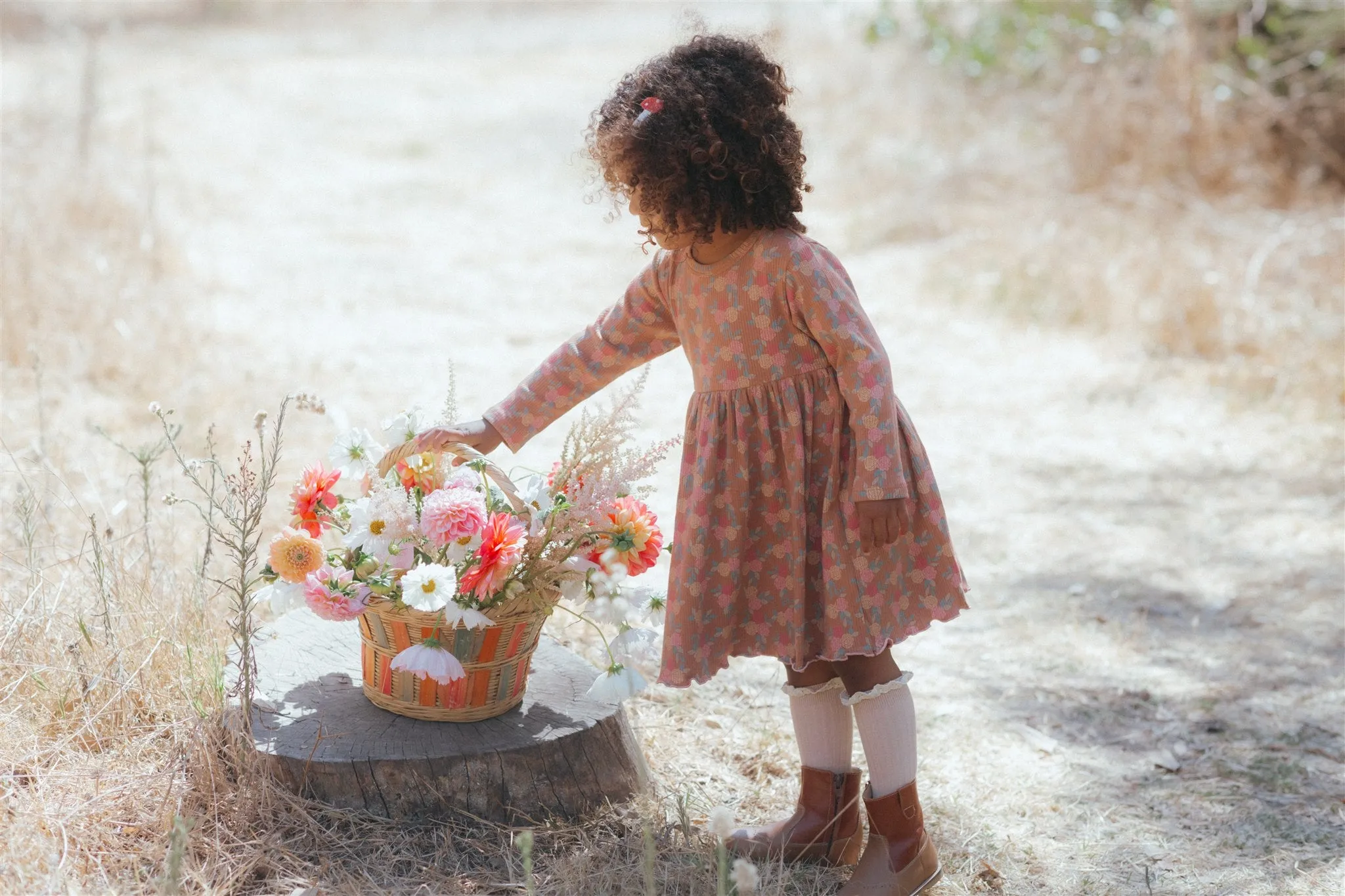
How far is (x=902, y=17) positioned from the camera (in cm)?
981

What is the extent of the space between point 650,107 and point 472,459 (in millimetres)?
675

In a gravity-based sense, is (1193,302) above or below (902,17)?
below

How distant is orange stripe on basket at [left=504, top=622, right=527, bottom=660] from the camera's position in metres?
2.23

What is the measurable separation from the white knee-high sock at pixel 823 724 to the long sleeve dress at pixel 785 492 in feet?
0.58

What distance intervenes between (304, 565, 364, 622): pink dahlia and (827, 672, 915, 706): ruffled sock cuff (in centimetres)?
86

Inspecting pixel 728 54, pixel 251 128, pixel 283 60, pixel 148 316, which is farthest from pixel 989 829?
pixel 283 60

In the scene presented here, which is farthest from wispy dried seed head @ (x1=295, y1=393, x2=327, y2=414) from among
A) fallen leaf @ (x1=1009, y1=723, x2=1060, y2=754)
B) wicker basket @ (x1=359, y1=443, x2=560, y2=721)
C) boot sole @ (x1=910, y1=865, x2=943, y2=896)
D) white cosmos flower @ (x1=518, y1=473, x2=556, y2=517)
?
fallen leaf @ (x1=1009, y1=723, x2=1060, y2=754)

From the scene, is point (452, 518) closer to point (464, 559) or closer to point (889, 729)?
point (464, 559)

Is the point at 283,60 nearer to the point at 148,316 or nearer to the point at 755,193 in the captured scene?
the point at 148,316

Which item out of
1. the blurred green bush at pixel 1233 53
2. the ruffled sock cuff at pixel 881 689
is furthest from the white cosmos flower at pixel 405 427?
the blurred green bush at pixel 1233 53

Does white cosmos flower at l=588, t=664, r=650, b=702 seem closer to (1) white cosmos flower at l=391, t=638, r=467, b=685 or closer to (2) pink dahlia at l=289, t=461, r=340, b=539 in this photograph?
(1) white cosmos flower at l=391, t=638, r=467, b=685

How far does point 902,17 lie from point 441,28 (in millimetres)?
9087

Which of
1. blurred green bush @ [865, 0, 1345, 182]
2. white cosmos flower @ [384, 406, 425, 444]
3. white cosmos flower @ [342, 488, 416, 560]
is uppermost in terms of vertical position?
blurred green bush @ [865, 0, 1345, 182]

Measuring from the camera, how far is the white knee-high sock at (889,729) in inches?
87.7
